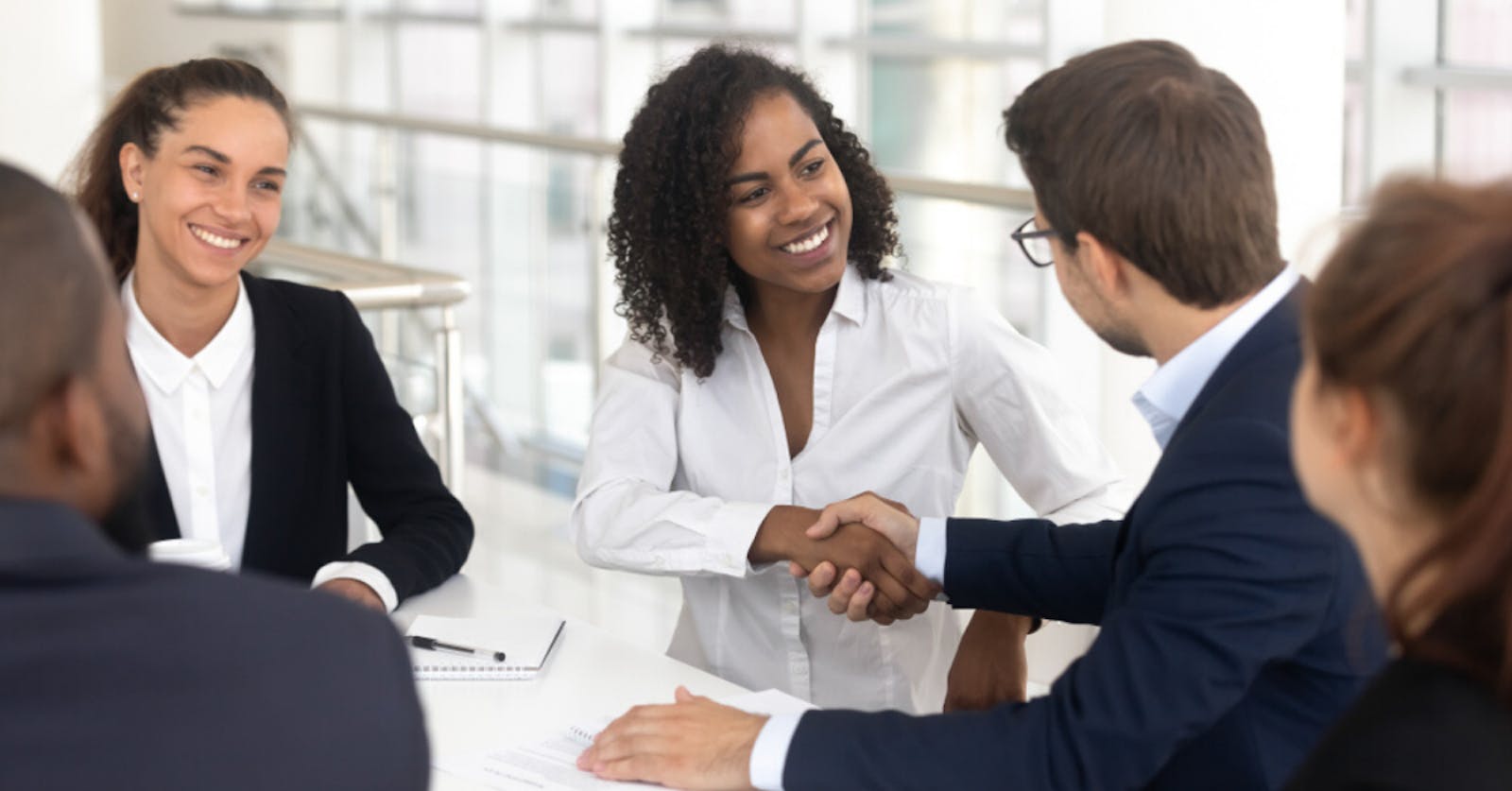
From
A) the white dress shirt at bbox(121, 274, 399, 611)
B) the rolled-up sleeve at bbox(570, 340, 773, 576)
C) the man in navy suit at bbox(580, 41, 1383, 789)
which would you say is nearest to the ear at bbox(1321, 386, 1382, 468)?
the man in navy suit at bbox(580, 41, 1383, 789)

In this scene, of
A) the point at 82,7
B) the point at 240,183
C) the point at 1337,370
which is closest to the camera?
the point at 1337,370

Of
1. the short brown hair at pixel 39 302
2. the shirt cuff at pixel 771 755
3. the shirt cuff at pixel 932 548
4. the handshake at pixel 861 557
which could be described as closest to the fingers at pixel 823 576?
the handshake at pixel 861 557

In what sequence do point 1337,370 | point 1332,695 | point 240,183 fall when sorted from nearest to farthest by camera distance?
point 1337,370 < point 1332,695 < point 240,183

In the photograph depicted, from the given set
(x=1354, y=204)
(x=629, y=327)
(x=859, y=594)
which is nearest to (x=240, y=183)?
(x=629, y=327)

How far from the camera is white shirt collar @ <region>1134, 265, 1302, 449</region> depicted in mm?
1540

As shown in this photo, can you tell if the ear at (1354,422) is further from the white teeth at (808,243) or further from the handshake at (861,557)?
the white teeth at (808,243)

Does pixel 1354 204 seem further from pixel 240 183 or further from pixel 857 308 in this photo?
pixel 240 183

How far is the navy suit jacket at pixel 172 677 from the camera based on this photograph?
0.87m

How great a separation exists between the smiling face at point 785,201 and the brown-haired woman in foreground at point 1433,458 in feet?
4.40

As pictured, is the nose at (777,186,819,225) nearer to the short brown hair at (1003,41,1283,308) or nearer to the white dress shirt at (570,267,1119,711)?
the white dress shirt at (570,267,1119,711)

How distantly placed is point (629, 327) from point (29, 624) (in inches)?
64.2

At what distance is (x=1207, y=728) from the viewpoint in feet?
4.88

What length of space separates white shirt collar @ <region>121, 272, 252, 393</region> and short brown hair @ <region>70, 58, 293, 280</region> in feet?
0.25

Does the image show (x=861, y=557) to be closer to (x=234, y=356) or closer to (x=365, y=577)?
(x=365, y=577)
